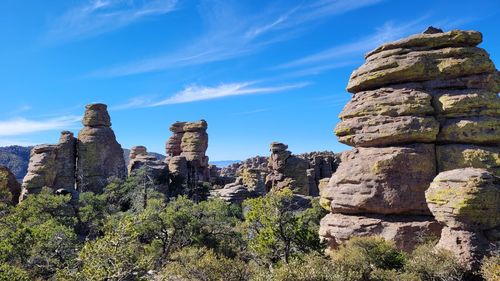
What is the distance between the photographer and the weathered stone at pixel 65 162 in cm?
5644

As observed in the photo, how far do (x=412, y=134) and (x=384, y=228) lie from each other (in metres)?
6.07

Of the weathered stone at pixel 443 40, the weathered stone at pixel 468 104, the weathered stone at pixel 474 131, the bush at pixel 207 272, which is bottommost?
the bush at pixel 207 272

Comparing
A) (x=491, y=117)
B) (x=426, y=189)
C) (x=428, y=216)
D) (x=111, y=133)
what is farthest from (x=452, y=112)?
(x=111, y=133)

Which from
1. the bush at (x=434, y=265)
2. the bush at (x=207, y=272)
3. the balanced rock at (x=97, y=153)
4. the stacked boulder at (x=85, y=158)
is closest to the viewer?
the bush at (x=434, y=265)

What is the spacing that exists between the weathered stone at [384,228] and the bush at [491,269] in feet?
13.6

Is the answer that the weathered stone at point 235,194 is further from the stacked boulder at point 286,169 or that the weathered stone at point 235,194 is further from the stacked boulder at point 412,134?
the stacked boulder at point 412,134

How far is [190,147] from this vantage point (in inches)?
2906

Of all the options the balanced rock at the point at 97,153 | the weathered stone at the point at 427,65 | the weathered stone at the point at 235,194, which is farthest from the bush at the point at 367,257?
the balanced rock at the point at 97,153

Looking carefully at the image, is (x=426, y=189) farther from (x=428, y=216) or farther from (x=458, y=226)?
(x=458, y=226)

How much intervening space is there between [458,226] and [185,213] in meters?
23.5

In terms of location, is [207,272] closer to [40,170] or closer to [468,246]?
[468,246]

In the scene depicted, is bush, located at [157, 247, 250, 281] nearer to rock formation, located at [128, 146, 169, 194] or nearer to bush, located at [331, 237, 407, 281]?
bush, located at [331, 237, 407, 281]

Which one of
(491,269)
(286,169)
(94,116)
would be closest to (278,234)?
(491,269)

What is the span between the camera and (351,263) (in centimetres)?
1973
